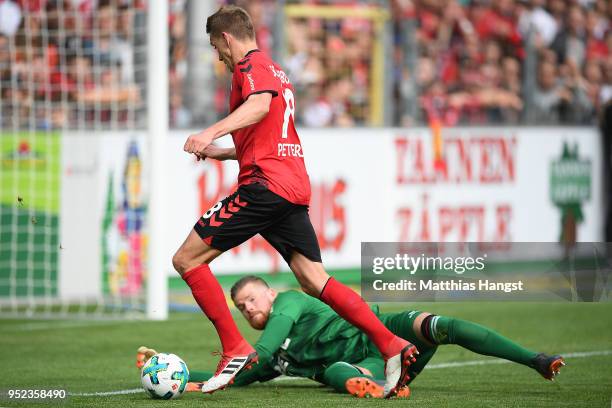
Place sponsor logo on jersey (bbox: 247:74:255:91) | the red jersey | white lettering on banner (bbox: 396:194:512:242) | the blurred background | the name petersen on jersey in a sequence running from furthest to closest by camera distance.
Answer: white lettering on banner (bbox: 396:194:512:242), the blurred background, the name petersen on jersey, the red jersey, sponsor logo on jersey (bbox: 247:74:255:91)

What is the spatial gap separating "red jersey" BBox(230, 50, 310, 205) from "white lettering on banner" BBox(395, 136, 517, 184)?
8.27 m

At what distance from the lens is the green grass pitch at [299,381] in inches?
271

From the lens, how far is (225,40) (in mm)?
6953

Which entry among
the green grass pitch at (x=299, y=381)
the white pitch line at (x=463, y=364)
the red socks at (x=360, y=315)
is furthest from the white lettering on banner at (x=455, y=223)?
the red socks at (x=360, y=315)

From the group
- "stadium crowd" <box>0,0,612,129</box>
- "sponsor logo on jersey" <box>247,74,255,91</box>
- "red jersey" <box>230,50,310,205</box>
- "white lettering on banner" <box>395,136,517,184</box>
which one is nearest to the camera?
"sponsor logo on jersey" <box>247,74,255,91</box>

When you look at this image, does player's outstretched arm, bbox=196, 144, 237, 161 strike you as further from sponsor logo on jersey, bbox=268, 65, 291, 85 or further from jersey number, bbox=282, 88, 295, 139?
sponsor logo on jersey, bbox=268, 65, 291, 85

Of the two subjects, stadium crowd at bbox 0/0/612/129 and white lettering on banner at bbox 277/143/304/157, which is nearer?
white lettering on banner at bbox 277/143/304/157

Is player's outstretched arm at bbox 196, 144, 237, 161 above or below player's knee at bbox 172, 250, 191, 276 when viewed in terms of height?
above

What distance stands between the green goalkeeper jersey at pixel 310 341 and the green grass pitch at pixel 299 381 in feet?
0.52

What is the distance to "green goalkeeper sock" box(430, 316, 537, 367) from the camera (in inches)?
269

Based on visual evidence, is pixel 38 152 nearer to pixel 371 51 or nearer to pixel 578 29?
pixel 371 51

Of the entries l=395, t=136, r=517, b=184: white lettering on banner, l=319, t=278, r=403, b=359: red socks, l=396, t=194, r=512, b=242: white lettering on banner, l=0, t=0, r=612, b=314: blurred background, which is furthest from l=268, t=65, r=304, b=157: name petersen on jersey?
l=395, t=136, r=517, b=184: white lettering on banner

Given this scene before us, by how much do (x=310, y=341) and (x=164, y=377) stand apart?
0.94m

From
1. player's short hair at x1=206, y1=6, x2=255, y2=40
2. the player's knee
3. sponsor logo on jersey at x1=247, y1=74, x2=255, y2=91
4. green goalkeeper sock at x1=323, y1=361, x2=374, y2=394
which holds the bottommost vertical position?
green goalkeeper sock at x1=323, y1=361, x2=374, y2=394
